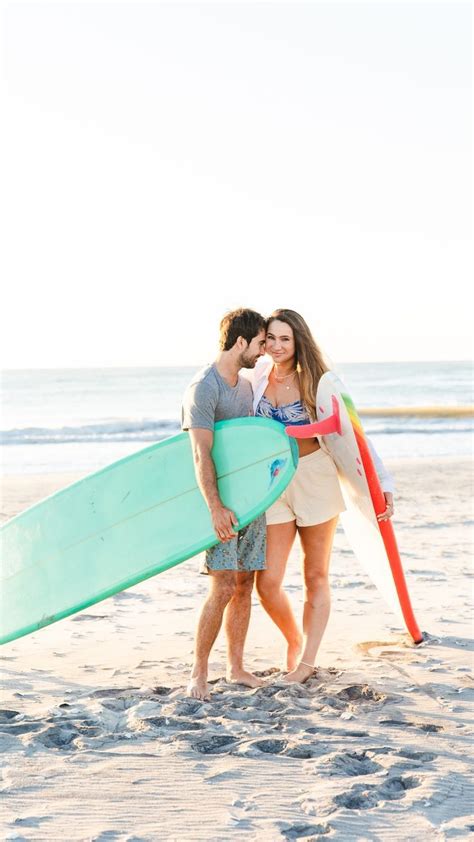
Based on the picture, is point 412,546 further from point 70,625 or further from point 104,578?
point 104,578

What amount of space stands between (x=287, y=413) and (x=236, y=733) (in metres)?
1.34

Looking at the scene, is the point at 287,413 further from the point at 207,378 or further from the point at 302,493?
the point at 207,378

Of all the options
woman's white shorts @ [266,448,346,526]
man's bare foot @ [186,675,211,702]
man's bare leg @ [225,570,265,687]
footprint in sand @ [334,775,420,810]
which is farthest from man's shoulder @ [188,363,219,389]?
footprint in sand @ [334,775,420,810]

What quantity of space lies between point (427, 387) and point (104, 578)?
93.5 feet

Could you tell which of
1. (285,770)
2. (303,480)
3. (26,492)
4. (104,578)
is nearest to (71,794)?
(285,770)

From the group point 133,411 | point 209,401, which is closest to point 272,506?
point 209,401

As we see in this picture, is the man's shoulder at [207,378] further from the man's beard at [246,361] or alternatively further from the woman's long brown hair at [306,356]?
the woman's long brown hair at [306,356]

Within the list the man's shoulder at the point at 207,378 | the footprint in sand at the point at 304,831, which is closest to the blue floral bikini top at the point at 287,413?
the man's shoulder at the point at 207,378

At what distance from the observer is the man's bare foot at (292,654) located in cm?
425

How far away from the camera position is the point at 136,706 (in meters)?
3.66

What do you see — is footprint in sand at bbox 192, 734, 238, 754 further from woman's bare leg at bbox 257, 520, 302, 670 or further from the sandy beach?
woman's bare leg at bbox 257, 520, 302, 670

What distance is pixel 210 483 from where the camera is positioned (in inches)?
148

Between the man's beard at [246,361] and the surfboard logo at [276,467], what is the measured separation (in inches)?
16.2

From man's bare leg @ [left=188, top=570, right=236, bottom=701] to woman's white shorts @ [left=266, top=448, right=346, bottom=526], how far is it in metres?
0.37
